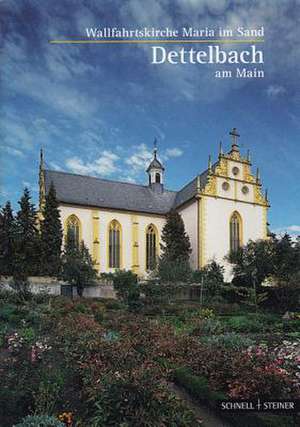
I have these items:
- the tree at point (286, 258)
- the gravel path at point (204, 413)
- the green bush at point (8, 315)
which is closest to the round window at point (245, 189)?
the tree at point (286, 258)

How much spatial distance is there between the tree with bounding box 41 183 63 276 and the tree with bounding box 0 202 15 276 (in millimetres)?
2251

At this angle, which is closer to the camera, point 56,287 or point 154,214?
point 56,287

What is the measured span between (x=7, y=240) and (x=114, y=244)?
11.2 m

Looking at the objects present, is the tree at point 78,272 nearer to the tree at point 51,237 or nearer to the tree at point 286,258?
the tree at point 51,237

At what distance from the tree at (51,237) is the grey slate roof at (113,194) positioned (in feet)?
9.74

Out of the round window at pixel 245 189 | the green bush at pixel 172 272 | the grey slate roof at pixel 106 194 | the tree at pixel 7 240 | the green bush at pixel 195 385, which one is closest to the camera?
the green bush at pixel 195 385

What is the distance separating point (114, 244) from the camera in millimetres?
34938

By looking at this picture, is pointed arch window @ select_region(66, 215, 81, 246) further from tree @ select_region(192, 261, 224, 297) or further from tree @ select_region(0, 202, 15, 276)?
tree @ select_region(192, 261, 224, 297)

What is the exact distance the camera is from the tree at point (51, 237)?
26619 mm

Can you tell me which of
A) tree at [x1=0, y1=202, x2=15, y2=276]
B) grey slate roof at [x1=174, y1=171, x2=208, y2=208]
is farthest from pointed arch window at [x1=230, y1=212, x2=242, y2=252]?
tree at [x1=0, y1=202, x2=15, y2=276]

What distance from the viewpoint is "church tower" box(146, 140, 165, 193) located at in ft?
136

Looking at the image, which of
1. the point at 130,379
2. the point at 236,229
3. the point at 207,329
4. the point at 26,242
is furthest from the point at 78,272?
the point at 130,379

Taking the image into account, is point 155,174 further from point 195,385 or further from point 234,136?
point 195,385

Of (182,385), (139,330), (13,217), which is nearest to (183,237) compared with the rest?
(13,217)
